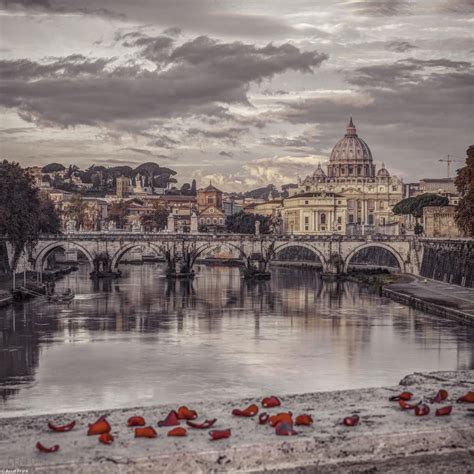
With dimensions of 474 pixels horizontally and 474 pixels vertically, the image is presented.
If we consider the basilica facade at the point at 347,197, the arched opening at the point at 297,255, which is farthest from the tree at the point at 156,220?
the arched opening at the point at 297,255

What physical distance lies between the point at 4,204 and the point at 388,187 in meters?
122

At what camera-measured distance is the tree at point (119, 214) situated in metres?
149

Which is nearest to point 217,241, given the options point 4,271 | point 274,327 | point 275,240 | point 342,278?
point 275,240

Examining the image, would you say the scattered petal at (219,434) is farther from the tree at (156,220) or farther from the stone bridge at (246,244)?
the tree at (156,220)

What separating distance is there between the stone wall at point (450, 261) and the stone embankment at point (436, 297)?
76cm

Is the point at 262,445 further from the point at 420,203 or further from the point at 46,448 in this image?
the point at 420,203

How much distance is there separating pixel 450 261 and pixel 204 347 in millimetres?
31827

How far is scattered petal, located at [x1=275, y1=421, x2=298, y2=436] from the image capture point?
12.0 meters

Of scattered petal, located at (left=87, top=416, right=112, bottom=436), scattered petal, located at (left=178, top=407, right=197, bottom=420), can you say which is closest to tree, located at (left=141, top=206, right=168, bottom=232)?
scattered petal, located at (left=178, top=407, right=197, bottom=420)

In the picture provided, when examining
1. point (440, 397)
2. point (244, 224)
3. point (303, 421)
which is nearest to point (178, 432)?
point (303, 421)

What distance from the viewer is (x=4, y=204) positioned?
54312mm

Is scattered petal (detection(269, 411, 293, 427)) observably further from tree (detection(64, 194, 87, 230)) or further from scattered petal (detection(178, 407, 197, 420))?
tree (detection(64, 194, 87, 230))

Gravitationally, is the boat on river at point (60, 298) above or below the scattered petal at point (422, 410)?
below

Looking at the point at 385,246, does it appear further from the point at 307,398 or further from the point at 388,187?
the point at 388,187
